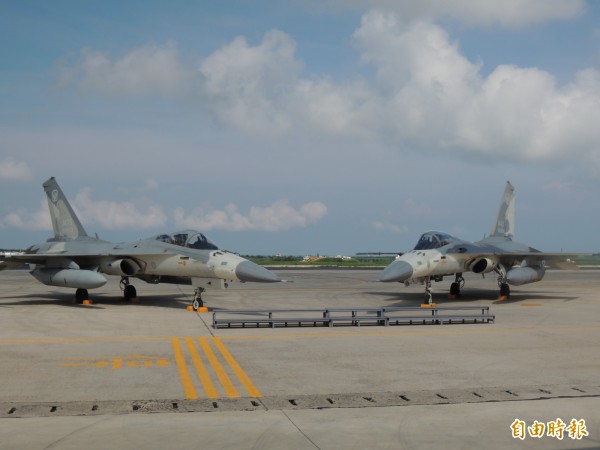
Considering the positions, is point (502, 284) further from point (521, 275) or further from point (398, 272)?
point (398, 272)

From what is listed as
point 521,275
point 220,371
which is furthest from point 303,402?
point 521,275

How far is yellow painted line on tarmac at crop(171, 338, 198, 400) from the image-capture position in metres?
9.03

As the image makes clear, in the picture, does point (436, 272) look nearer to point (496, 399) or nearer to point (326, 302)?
point (326, 302)

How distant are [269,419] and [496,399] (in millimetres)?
3178

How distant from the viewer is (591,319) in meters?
19.1

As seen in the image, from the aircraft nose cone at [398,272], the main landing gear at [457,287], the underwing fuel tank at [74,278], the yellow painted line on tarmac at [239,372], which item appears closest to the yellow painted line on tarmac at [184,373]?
the yellow painted line on tarmac at [239,372]

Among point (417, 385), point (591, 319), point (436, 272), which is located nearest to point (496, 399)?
point (417, 385)

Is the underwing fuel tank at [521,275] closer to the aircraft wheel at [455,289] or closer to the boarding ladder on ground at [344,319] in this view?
the aircraft wheel at [455,289]

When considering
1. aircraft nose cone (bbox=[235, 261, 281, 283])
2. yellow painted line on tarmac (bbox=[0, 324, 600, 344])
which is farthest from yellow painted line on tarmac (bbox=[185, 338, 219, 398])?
aircraft nose cone (bbox=[235, 261, 281, 283])

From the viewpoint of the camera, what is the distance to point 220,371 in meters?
10.7

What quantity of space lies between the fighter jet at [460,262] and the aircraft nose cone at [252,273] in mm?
4285

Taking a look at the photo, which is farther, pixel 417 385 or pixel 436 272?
pixel 436 272

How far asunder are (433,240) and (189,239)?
9740 mm
